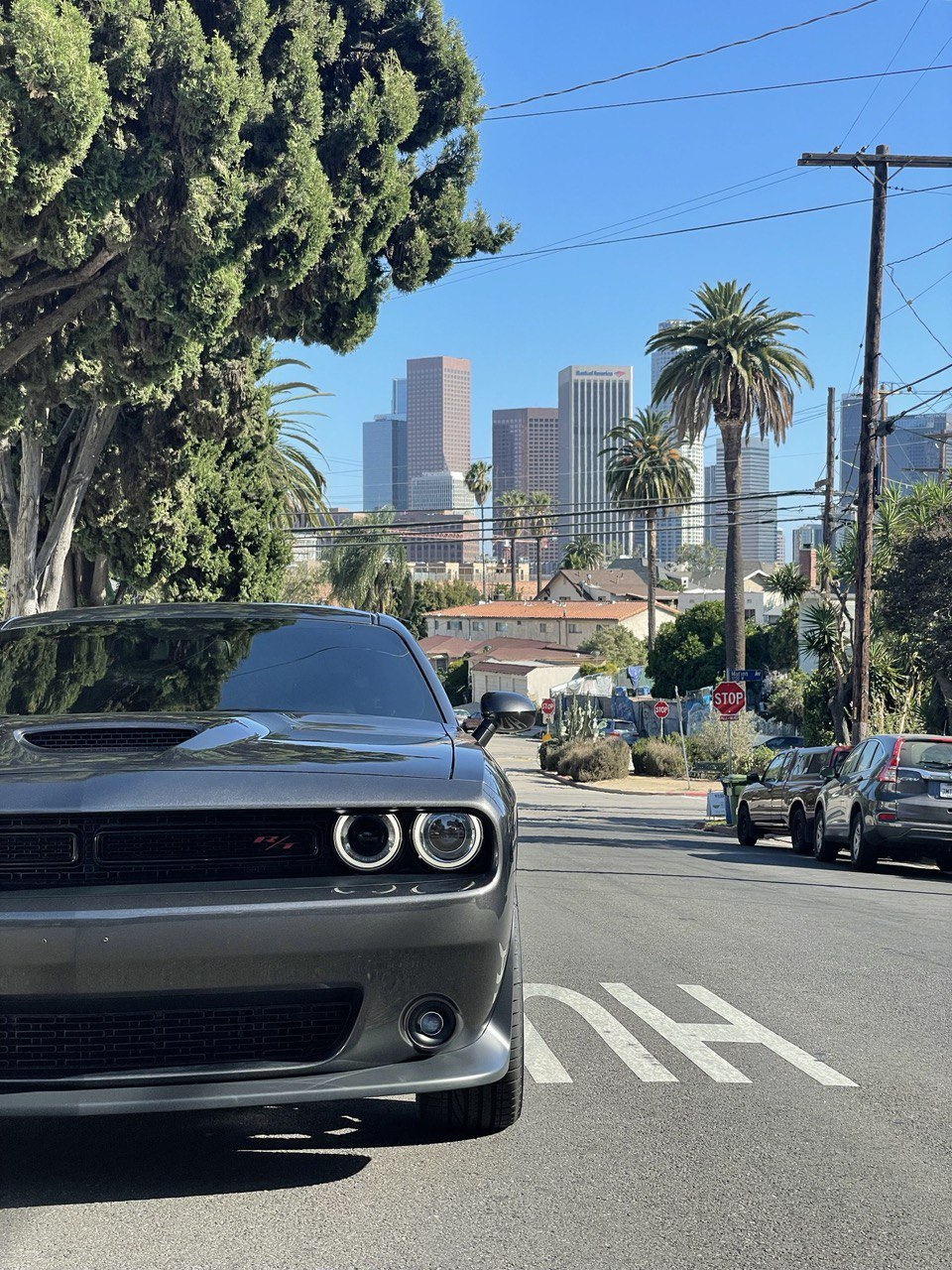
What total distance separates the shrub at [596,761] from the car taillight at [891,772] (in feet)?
99.2

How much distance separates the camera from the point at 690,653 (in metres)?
69.7

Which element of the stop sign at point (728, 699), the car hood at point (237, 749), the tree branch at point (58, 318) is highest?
the tree branch at point (58, 318)

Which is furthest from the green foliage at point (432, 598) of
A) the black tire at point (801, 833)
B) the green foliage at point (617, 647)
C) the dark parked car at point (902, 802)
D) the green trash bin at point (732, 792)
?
the dark parked car at point (902, 802)

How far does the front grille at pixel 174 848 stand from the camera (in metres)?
3.83

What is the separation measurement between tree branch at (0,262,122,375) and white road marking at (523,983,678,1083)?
12.0 m

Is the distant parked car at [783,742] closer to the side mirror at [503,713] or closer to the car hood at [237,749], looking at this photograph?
the side mirror at [503,713]

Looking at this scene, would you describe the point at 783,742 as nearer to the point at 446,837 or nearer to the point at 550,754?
the point at 550,754

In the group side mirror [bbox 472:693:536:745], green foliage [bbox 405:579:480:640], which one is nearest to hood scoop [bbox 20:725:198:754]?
side mirror [bbox 472:693:536:745]

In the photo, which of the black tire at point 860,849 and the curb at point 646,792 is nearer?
the black tire at point 860,849

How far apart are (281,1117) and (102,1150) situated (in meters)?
0.65

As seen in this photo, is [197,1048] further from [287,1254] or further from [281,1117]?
[281,1117]

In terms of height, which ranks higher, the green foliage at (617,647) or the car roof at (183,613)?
the car roof at (183,613)

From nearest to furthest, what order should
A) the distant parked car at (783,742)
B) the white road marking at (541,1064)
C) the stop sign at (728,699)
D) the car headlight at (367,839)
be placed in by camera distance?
the car headlight at (367,839) → the white road marking at (541,1064) → the stop sign at (728,699) → the distant parked car at (783,742)

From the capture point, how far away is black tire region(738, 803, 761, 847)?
23734 mm
